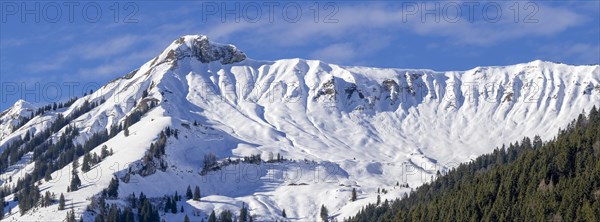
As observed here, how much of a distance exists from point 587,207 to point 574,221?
9.69 feet

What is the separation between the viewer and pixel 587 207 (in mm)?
198625

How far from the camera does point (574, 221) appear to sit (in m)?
199
